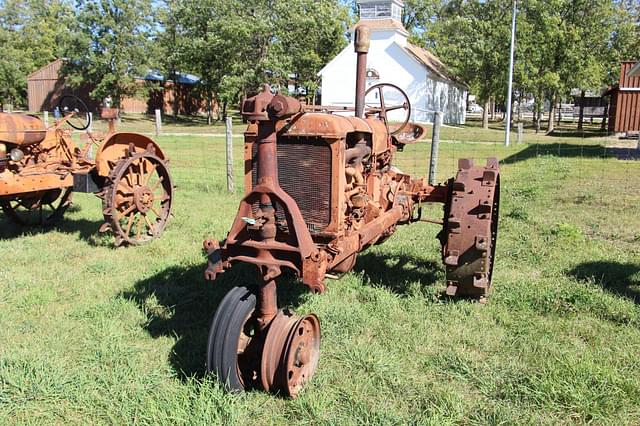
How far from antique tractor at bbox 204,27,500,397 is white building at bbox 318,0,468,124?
86.6 ft

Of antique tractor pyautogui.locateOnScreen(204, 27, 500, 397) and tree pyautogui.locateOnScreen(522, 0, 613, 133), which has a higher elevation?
tree pyautogui.locateOnScreen(522, 0, 613, 133)

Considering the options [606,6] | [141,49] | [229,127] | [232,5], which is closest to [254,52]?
[232,5]

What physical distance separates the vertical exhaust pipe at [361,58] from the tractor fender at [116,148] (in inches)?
111

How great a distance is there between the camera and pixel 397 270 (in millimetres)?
5363

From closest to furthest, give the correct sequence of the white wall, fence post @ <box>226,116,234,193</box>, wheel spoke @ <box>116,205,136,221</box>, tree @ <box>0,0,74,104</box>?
wheel spoke @ <box>116,205,136,221</box>
fence post @ <box>226,116,234,193</box>
the white wall
tree @ <box>0,0,74,104</box>

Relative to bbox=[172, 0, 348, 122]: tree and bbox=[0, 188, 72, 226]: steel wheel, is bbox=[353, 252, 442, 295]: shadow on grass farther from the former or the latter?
bbox=[172, 0, 348, 122]: tree

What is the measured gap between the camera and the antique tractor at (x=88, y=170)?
19.2 ft

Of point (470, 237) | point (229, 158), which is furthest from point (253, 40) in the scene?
point (470, 237)

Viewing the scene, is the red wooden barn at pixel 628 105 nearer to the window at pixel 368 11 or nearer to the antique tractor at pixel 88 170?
the antique tractor at pixel 88 170

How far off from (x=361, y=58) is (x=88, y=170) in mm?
3566

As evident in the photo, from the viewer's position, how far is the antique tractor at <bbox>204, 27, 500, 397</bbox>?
298 centimetres

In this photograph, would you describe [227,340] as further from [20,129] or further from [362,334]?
[20,129]

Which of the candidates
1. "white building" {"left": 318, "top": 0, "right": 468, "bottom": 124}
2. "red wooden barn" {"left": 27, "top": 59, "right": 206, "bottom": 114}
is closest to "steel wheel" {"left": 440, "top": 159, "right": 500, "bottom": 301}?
"white building" {"left": 318, "top": 0, "right": 468, "bottom": 124}

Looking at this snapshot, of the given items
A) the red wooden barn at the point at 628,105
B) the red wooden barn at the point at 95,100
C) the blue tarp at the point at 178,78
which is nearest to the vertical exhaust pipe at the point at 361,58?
the red wooden barn at the point at 628,105
